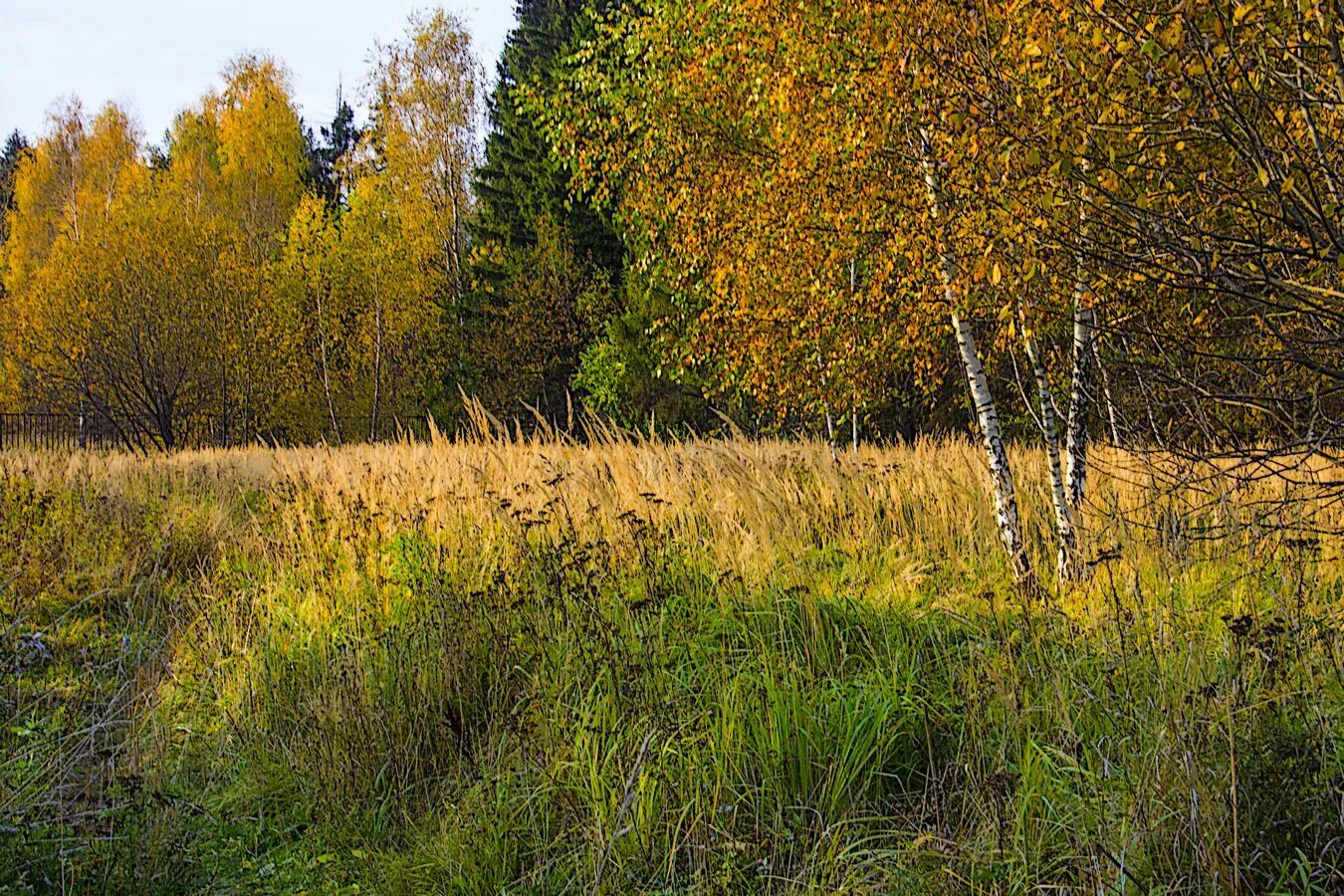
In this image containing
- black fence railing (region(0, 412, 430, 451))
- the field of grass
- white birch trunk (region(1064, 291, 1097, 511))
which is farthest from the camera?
black fence railing (region(0, 412, 430, 451))

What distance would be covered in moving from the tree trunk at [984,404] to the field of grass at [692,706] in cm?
23

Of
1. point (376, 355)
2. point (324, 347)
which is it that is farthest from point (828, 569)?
point (376, 355)

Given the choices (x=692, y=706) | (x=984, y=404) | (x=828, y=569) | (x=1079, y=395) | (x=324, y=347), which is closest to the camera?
(x=692, y=706)

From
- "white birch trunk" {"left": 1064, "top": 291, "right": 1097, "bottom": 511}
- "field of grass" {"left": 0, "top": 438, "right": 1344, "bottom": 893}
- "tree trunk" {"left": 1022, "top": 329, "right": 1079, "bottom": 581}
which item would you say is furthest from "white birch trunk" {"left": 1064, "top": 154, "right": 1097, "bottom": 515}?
"field of grass" {"left": 0, "top": 438, "right": 1344, "bottom": 893}

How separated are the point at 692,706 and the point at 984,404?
2.83 metres

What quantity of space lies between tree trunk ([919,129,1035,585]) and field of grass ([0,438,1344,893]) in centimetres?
23

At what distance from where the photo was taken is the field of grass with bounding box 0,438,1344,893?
275cm

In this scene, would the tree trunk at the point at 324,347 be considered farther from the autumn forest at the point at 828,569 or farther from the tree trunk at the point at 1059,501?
the tree trunk at the point at 1059,501

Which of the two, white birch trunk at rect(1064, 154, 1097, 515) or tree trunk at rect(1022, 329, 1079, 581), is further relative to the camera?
white birch trunk at rect(1064, 154, 1097, 515)

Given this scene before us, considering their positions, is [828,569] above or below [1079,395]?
below

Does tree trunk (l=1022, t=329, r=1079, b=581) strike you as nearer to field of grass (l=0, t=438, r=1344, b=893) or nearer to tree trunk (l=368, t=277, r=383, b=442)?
field of grass (l=0, t=438, r=1344, b=893)

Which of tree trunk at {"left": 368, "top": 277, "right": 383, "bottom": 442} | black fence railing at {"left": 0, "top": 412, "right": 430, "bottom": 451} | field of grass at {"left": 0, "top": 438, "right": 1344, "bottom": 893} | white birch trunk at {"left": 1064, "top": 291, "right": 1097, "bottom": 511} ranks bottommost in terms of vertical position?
field of grass at {"left": 0, "top": 438, "right": 1344, "bottom": 893}

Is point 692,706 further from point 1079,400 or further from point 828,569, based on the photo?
point 1079,400

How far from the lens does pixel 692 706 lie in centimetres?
374
